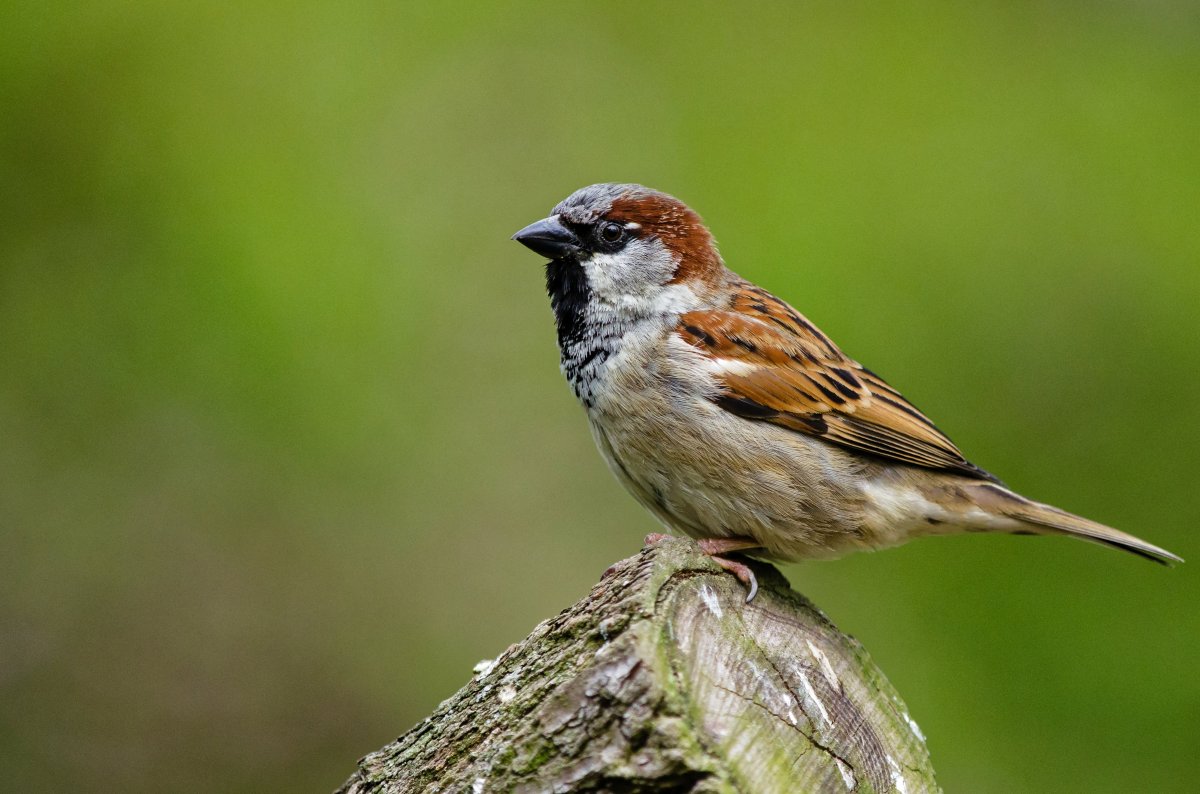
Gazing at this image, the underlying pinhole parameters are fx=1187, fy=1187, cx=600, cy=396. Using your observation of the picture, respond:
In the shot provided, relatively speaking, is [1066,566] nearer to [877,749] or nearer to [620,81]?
[877,749]

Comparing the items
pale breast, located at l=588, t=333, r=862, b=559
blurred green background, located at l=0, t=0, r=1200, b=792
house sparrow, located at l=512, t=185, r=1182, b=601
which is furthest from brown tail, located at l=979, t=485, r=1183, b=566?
blurred green background, located at l=0, t=0, r=1200, b=792

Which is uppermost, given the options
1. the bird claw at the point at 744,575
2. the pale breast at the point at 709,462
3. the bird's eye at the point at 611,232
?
the bird's eye at the point at 611,232

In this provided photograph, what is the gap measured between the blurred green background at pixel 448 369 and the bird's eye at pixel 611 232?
46.6 inches

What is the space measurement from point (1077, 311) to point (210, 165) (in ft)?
10.5

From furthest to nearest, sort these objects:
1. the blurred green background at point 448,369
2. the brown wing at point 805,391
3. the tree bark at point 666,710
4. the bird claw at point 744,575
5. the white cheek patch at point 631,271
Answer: the blurred green background at point 448,369
the white cheek patch at point 631,271
the brown wing at point 805,391
the bird claw at point 744,575
the tree bark at point 666,710

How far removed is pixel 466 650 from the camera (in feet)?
14.2

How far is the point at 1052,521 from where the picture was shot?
9.71ft

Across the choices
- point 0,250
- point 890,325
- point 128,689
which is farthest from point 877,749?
point 0,250

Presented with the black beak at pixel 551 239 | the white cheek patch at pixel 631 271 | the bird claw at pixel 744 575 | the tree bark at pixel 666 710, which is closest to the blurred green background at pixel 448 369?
the white cheek patch at pixel 631 271

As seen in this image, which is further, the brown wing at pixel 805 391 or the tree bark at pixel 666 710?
the brown wing at pixel 805 391

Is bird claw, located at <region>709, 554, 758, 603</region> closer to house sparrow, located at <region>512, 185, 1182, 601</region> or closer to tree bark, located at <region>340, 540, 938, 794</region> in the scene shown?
tree bark, located at <region>340, 540, 938, 794</region>

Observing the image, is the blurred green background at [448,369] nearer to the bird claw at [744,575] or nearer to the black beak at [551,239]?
the black beak at [551,239]

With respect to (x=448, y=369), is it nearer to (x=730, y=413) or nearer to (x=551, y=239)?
(x=551, y=239)

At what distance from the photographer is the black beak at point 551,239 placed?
3.10 meters
